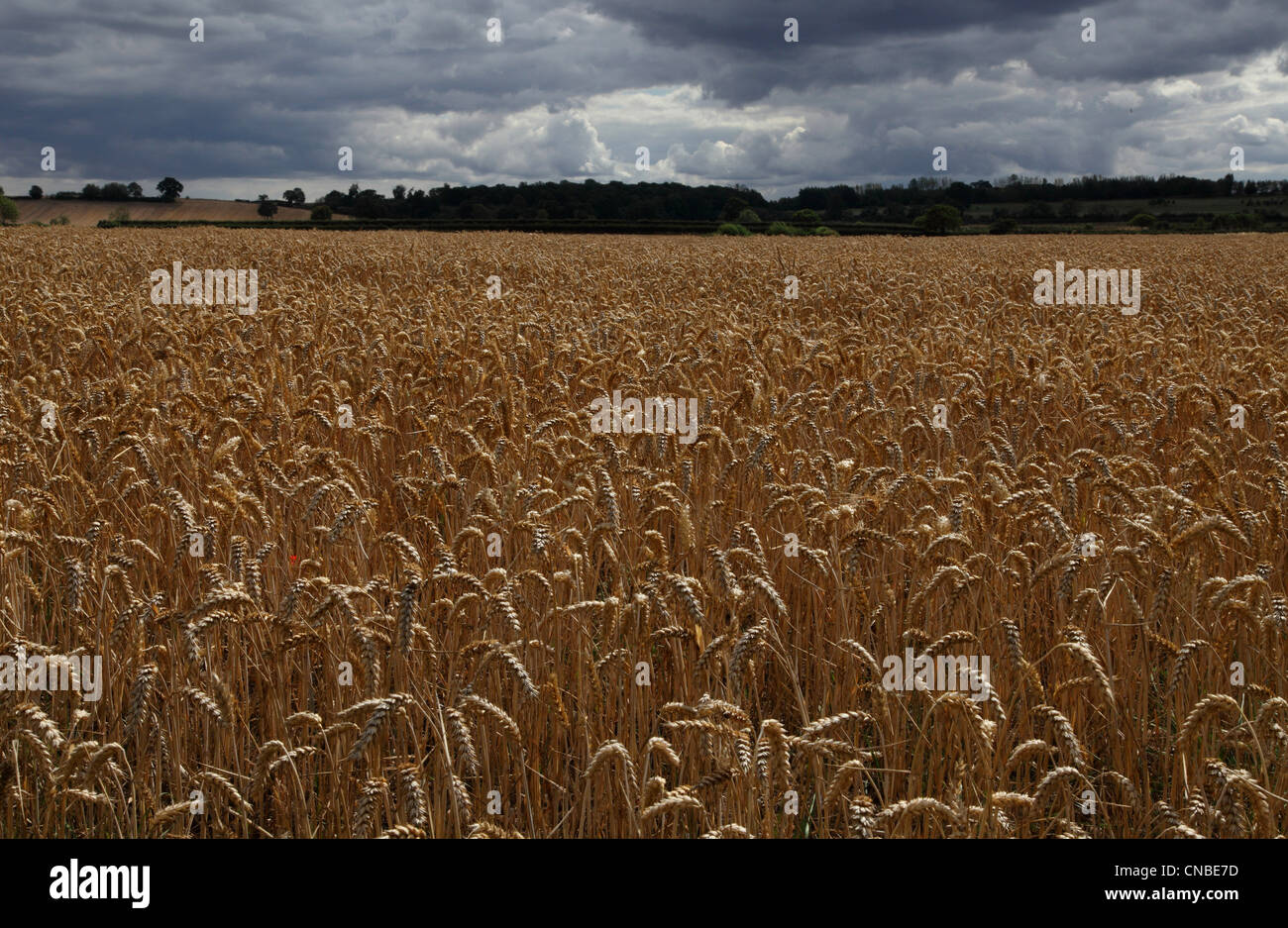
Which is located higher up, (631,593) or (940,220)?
(940,220)

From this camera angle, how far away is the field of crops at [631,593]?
267 centimetres

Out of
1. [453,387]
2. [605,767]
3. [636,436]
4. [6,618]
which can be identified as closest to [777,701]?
[605,767]

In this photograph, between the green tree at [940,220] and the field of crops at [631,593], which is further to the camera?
the green tree at [940,220]

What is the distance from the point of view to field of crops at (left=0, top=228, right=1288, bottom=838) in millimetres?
2666

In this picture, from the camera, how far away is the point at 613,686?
3.23 metres

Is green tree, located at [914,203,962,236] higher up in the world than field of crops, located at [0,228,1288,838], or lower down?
higher up

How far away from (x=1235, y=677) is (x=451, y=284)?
14634mm

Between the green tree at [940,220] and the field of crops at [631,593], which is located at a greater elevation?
the green tree at [940,220]

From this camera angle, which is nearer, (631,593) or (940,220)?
(631,593)

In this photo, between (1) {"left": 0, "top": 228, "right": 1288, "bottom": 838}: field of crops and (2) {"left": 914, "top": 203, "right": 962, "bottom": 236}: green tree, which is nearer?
(1) {"left": 0, "top": 228, "right": 1288, "bottom": 838}: field of crops

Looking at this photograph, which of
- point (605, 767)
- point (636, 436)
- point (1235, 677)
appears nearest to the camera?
point (605, 767)

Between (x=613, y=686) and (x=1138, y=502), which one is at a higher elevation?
(x=1138, y=502)

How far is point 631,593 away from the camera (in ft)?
14.0
